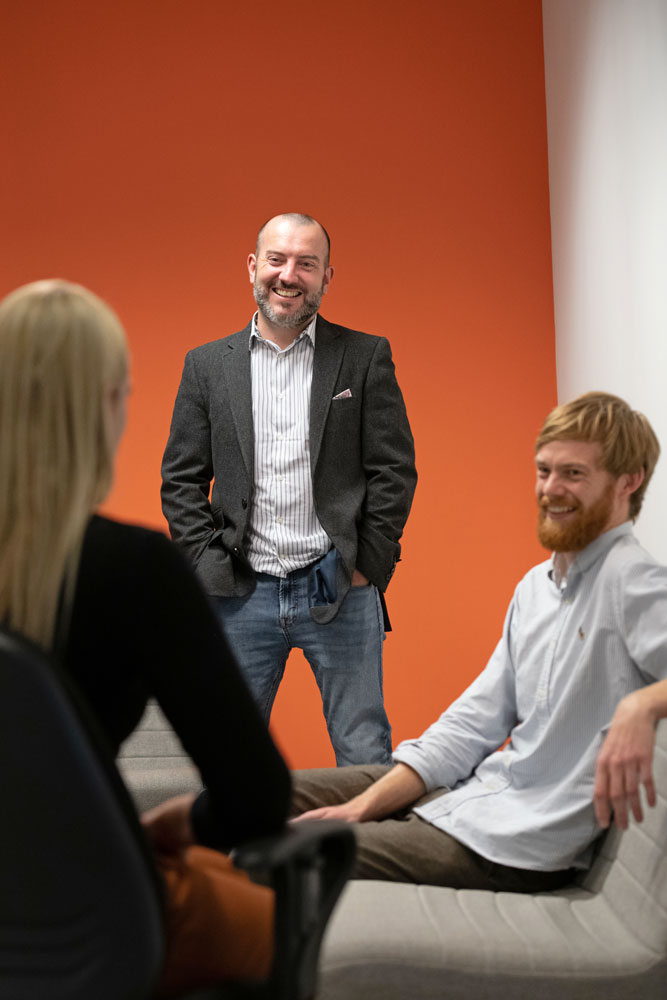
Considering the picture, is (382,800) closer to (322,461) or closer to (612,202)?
(322,461)

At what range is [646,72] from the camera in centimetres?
301

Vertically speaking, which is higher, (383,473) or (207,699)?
(207,699)

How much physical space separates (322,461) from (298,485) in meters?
0.09

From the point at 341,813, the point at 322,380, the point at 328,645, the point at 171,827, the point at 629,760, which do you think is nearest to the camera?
the point at 171,827

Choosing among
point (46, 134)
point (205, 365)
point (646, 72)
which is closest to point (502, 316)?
point (646, 72)

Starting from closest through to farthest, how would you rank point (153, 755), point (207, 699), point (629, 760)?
point (207, 699) < point (629, 760) < point (153, 755)

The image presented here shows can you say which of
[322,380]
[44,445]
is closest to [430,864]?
[44,445]

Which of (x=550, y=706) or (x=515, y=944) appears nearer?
(x=515, y=944)

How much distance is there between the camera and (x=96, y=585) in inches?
42.1

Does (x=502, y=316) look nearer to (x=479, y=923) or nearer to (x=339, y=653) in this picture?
(x=339, y=653)

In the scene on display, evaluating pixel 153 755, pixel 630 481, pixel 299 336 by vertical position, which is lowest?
pixel 153 755

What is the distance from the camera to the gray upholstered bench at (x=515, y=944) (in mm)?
1588

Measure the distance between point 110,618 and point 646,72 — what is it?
2.61 m

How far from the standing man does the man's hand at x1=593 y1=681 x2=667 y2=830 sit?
1256mm
